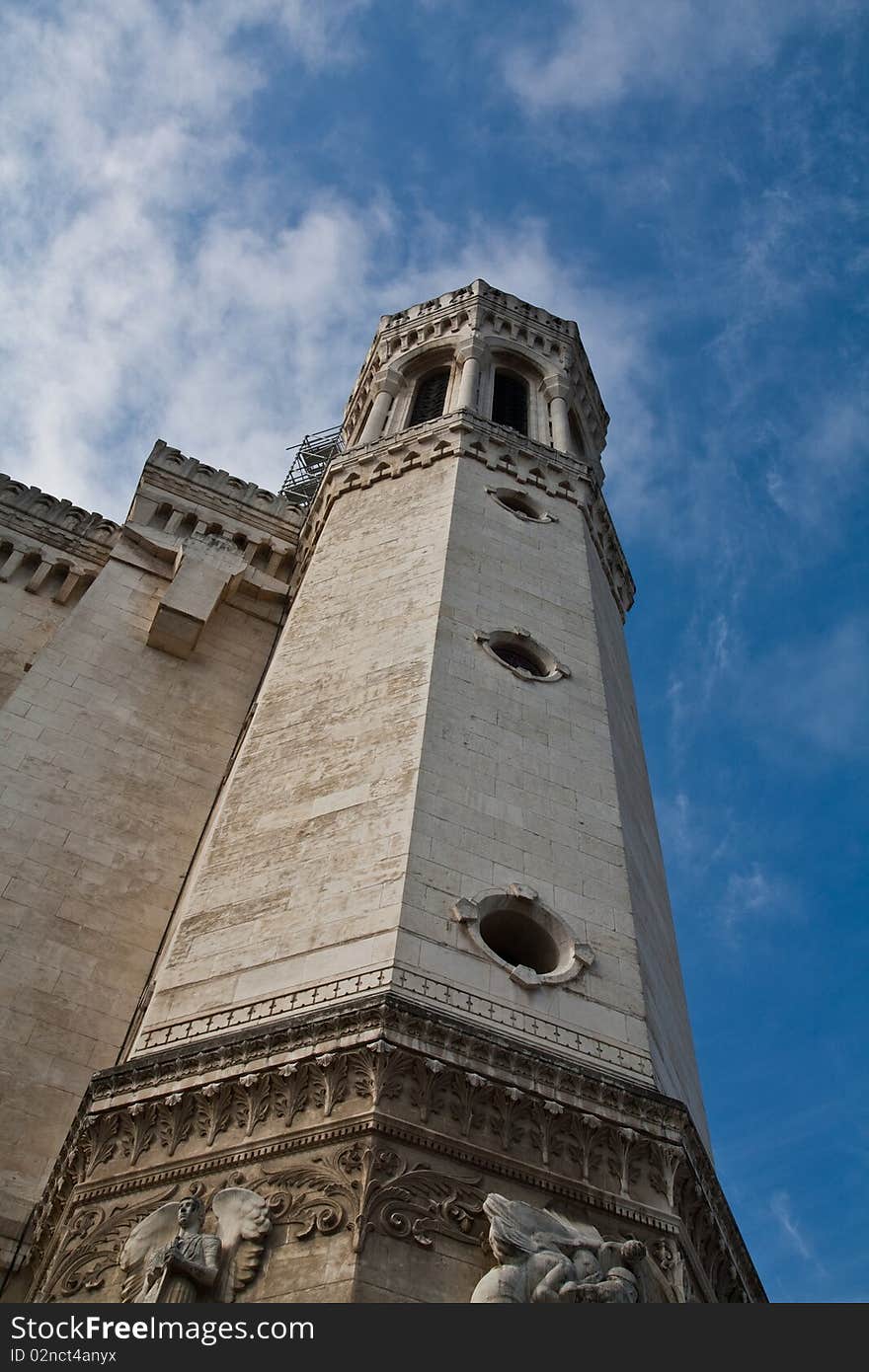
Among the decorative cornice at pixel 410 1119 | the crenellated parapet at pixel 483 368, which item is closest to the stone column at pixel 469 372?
the crenellated parapet at pixel 483 368

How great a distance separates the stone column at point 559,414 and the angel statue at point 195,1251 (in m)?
18.6

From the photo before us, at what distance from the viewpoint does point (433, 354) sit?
31484mm

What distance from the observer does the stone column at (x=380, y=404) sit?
2767cm

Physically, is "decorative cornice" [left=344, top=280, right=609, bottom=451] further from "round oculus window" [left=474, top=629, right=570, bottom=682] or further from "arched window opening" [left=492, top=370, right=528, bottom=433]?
"round oculus window" [left=474, top=629, right=570, bottom=682]

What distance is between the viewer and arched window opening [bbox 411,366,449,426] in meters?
28.9

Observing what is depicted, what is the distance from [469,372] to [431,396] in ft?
4.25

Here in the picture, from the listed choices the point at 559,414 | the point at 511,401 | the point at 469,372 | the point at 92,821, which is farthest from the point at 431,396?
the point at 92,821

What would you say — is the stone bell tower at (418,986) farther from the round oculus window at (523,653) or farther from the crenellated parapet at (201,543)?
the crenellated parapet at (201,543)

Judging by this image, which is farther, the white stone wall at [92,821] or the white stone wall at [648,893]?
the white stone wall at [92,821]

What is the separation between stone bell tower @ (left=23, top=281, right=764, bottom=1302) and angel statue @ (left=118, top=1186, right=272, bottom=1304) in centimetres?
5

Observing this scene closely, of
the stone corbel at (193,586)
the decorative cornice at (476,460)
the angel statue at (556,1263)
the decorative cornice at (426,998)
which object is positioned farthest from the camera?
the decorative cornice at (476,460)

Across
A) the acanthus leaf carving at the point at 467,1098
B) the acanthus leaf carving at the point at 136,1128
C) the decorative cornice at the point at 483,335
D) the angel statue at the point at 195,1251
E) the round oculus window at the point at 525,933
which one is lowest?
the angel statue at the point at 195,1251

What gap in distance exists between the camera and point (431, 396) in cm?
3011

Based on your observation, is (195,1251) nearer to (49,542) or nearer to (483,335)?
(49,542)
